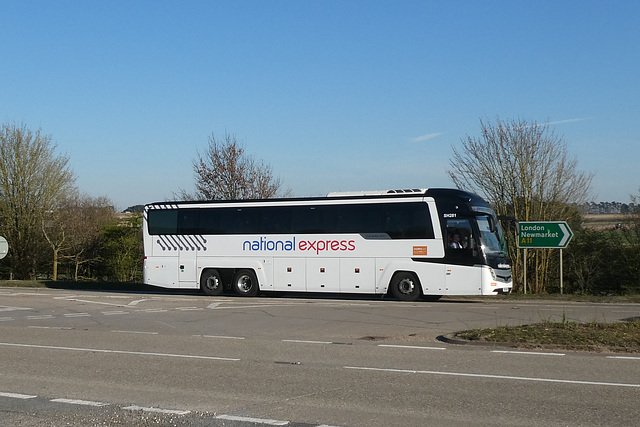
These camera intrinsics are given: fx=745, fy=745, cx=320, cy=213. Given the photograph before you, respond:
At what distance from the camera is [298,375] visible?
32.2ft

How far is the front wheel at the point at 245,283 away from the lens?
2655 centimetres

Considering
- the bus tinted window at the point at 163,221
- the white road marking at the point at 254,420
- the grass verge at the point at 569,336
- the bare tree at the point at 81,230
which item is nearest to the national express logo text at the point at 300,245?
the bus tinted window at the point at 163,221

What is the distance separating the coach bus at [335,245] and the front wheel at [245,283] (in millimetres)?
36

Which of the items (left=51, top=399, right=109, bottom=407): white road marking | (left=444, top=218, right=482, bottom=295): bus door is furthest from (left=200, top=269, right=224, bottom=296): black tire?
(left=51, top=399, right=109, bottom=407): white road marking

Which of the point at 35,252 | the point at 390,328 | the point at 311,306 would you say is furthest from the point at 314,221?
the point at 35,252

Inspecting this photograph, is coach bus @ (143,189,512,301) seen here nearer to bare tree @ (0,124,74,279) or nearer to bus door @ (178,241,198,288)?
bus door @ (178,241,198,288)

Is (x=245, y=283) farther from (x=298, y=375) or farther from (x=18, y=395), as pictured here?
(x=18, y=395)

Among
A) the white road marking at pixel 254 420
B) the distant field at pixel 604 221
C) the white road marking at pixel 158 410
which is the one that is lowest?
the white road marking at pixel 158 410

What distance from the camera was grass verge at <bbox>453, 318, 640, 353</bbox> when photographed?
11.9 m

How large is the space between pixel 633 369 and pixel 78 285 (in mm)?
28791

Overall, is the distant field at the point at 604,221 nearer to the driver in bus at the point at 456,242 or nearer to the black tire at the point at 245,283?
the driver in bus at the point at 456,242

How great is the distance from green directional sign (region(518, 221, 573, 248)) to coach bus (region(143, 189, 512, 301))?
163 inches

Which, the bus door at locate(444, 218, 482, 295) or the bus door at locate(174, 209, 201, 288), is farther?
the bus door at locate(174, 209, 201, 288)

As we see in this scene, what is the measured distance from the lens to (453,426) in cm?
680
